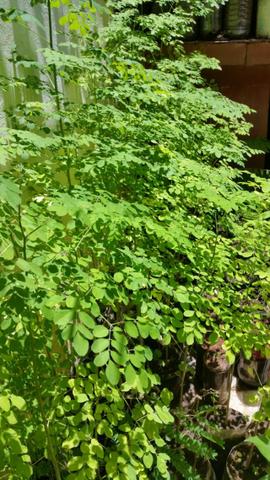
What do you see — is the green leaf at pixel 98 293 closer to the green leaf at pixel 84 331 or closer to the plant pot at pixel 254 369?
the green leaf at pixel 84 331

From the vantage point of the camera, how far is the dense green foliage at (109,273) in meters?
0.93

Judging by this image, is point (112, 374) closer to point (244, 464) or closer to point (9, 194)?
point (9, 194)

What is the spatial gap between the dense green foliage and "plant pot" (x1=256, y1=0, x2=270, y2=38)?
1.80 m

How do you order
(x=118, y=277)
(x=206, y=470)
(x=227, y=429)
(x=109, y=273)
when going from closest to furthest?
(x=118, y=277) → (x=109, y=273) → (x=206, y=470) → (x=227, y=429)

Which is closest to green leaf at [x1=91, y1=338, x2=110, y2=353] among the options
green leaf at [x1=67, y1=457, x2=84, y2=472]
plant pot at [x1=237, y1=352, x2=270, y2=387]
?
green leaf at [x1=67, y1=457, x2=84, y2=472]

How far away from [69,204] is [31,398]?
0.67m

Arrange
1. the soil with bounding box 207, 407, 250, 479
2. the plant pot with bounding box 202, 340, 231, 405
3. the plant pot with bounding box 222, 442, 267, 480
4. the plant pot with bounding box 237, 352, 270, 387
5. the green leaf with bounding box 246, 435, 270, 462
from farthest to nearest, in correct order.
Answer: the plant pot with bounding box 237, 352, 270, 387, the plant pot with bounding box 202, 340, 231, 405, the soil with bounding box 207, 407, 250, 479, the plant pot with bounding box 222, 442, 267, 480, the green leaf with bounding box 246, 435, 270, 462

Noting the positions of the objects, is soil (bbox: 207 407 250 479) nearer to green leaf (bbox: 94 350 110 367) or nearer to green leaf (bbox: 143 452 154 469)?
green leaf (bbox: 143 452 154 469)

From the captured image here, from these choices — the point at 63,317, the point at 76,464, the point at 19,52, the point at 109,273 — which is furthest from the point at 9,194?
the point at 19,52

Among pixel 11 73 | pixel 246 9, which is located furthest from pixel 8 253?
pixel 246 9

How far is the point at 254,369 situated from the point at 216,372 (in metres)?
0.25

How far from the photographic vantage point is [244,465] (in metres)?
1.85

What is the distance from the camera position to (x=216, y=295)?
1.46 metres

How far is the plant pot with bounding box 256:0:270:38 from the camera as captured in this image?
10.8 feet
